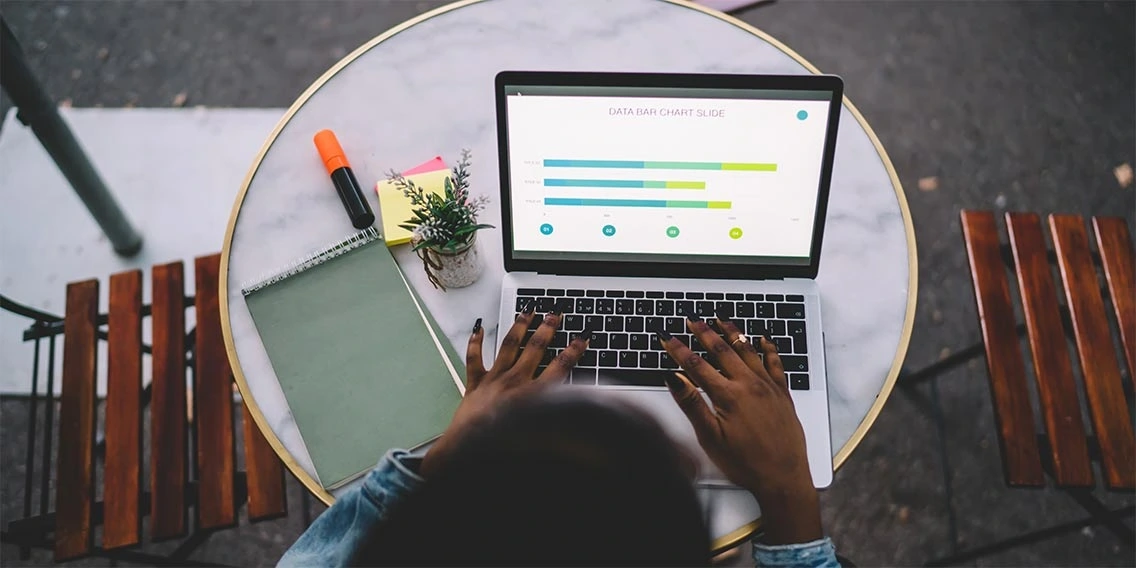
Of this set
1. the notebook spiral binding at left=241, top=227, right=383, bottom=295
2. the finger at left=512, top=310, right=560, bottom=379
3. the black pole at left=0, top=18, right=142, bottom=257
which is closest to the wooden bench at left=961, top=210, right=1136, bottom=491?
the finger at left=512, top=310, right=560, bottom=379

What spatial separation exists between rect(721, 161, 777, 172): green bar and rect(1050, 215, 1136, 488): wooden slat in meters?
0.81

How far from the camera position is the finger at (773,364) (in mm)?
1046

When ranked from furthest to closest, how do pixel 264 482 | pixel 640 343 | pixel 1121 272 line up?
pixel 1121 272
pixel 264 482
pixel 640 343

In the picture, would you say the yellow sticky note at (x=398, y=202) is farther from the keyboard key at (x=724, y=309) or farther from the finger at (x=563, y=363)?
the keyboard key at (x=724, y=309)

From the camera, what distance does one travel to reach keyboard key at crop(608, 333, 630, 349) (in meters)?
1.10

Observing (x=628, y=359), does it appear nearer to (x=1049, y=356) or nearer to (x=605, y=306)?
(x=605, y=306)

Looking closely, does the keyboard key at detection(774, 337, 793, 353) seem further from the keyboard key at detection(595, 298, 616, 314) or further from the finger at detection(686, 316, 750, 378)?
the keyboard key at detection(595, 298, 616, 314)

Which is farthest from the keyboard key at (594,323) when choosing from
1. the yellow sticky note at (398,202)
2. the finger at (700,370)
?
the yellow sticky note at (398,202)

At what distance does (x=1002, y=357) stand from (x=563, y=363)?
2.86 ft

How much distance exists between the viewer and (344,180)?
4.05 ft

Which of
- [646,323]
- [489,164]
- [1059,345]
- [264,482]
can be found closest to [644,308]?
[646,323]

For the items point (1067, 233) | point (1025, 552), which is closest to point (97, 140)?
point (1067, 233)

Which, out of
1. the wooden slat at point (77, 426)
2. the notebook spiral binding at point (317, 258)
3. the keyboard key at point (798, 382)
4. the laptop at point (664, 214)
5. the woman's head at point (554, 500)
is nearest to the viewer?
the woman's head at point (554, 500)

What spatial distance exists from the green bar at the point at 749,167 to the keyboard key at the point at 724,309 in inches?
8.0
